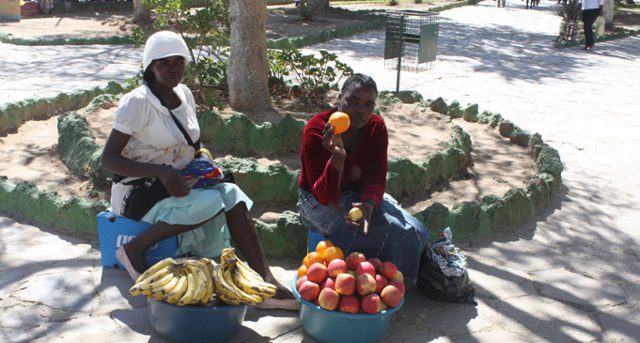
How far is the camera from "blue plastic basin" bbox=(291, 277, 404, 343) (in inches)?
141

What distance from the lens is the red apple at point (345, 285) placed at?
11.7 feet

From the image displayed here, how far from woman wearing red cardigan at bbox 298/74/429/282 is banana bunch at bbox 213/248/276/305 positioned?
0.61m

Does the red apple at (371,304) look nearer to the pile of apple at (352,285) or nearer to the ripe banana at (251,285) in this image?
the pile of apple at (352,285)

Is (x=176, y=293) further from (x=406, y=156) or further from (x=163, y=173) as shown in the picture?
(x=406, y=156)

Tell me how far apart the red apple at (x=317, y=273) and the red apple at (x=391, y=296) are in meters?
0.31

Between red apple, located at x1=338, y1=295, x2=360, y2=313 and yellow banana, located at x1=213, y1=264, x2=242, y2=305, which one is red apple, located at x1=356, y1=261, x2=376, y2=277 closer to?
red apple, located at x1=338, y1=295, x2=360, y2=313

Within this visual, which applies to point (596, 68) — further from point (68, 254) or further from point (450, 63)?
point (68, 254)

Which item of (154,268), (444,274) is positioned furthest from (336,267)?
(154,268)

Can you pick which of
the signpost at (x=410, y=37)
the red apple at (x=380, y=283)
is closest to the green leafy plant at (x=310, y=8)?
the signpost at (x=410, y=37)

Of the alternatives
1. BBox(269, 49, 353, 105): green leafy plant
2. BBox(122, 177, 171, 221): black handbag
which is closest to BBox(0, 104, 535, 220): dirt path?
BBox(269, 49, 353, 105): green leafy plant

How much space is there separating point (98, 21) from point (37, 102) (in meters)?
10.9

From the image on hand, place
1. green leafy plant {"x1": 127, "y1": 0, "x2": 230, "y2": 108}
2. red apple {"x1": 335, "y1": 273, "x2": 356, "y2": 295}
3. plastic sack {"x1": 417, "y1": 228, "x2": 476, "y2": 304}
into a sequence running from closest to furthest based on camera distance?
1. red apple {"x1": 335, "y1": 273, "x2": 356, "y2": 295}
2. plastic sack {"x1": 417, "y1": 228, "x2": 476, "y2": 304}
3. green leafy plant {"x1": 127, "y1": 0, "x2": 230, "y2": 108}

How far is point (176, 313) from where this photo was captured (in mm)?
3531

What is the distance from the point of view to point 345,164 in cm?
427
